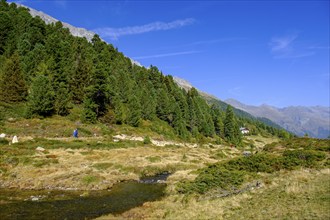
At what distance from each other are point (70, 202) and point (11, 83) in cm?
5937

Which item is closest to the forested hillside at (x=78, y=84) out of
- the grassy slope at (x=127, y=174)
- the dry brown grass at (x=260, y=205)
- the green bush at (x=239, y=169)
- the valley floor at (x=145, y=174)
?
the grassy slope at (x=127, y=174)

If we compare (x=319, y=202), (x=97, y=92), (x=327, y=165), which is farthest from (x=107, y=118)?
(x=319, y=202)

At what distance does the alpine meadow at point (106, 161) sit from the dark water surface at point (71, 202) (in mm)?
90

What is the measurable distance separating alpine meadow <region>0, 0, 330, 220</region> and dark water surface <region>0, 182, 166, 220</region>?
0.29 feet

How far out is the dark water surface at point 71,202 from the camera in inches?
896

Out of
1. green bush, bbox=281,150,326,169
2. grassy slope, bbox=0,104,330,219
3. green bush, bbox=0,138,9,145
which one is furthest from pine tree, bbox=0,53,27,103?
green bush, bbox=281,150,326,169

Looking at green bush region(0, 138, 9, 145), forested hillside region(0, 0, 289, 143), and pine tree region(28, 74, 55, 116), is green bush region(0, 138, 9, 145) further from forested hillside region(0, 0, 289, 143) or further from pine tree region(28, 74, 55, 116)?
pine tree region(28, 74, 55, 116)

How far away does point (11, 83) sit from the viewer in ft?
245

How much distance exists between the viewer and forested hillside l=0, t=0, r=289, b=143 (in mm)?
74875

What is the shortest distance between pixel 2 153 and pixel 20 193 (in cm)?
1574

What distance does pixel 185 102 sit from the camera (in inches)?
4985

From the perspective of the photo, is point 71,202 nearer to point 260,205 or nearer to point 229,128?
point 260,205

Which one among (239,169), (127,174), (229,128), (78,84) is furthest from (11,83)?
(229,128)

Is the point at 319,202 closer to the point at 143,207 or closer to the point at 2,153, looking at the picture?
the point at 143,207
